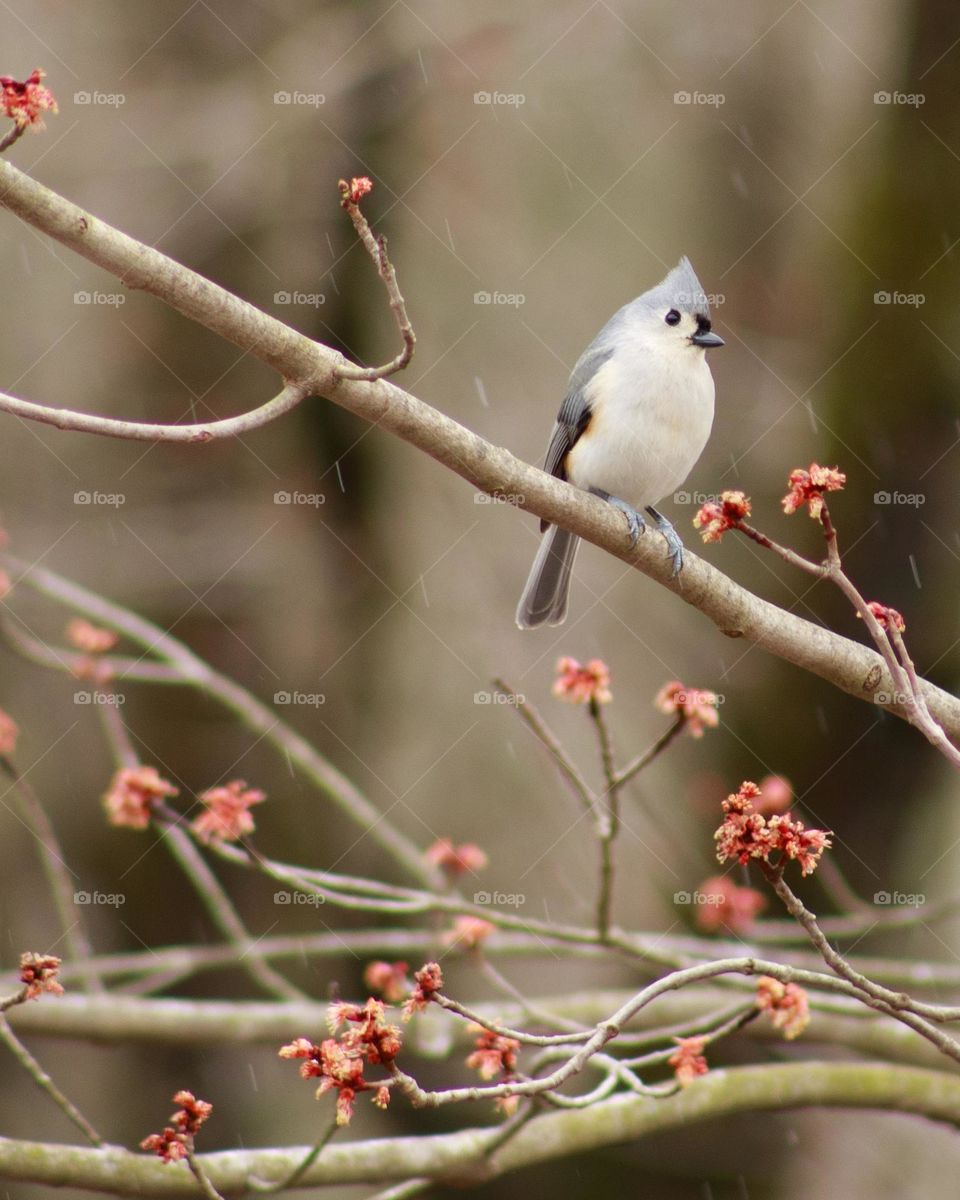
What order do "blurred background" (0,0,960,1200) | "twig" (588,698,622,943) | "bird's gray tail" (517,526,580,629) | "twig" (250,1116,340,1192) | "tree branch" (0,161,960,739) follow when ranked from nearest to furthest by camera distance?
"tree branch" (0,161,960,739) < "twig" (250,1116,340,1192) < "twig" (588,698,622,943) < "bird's gray tail" (517,526,580,629) < "blurred background" (0,0,960,1200)

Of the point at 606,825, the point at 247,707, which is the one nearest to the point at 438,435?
the point at 606,825

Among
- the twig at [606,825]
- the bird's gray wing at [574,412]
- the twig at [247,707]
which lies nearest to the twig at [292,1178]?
the twig at [606,825]

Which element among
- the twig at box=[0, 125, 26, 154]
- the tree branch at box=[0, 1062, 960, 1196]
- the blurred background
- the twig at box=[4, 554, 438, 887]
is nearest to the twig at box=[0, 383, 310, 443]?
the twig at box=[0, 125, 26, 154]

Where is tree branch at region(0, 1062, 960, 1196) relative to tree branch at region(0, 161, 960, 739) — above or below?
below

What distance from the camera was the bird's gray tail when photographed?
13.0ft

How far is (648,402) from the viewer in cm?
356

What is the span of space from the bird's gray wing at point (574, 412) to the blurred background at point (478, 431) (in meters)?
0.82

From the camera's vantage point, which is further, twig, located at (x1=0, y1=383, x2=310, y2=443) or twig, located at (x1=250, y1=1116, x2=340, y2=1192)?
twig, located at (x1=250, y1=1116, x2=340, y2=1192)

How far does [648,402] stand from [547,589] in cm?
74

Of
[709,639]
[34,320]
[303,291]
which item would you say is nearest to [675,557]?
[709,639]

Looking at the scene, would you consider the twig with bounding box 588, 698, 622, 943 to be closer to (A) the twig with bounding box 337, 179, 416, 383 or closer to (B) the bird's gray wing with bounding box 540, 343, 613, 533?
(A) the twig with bounding box 337, 179, 416, 383

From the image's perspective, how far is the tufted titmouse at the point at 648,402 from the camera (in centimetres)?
357

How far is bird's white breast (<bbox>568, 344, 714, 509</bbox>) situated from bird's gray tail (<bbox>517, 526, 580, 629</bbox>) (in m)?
0.41

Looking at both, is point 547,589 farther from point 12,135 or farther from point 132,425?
point 12,135
